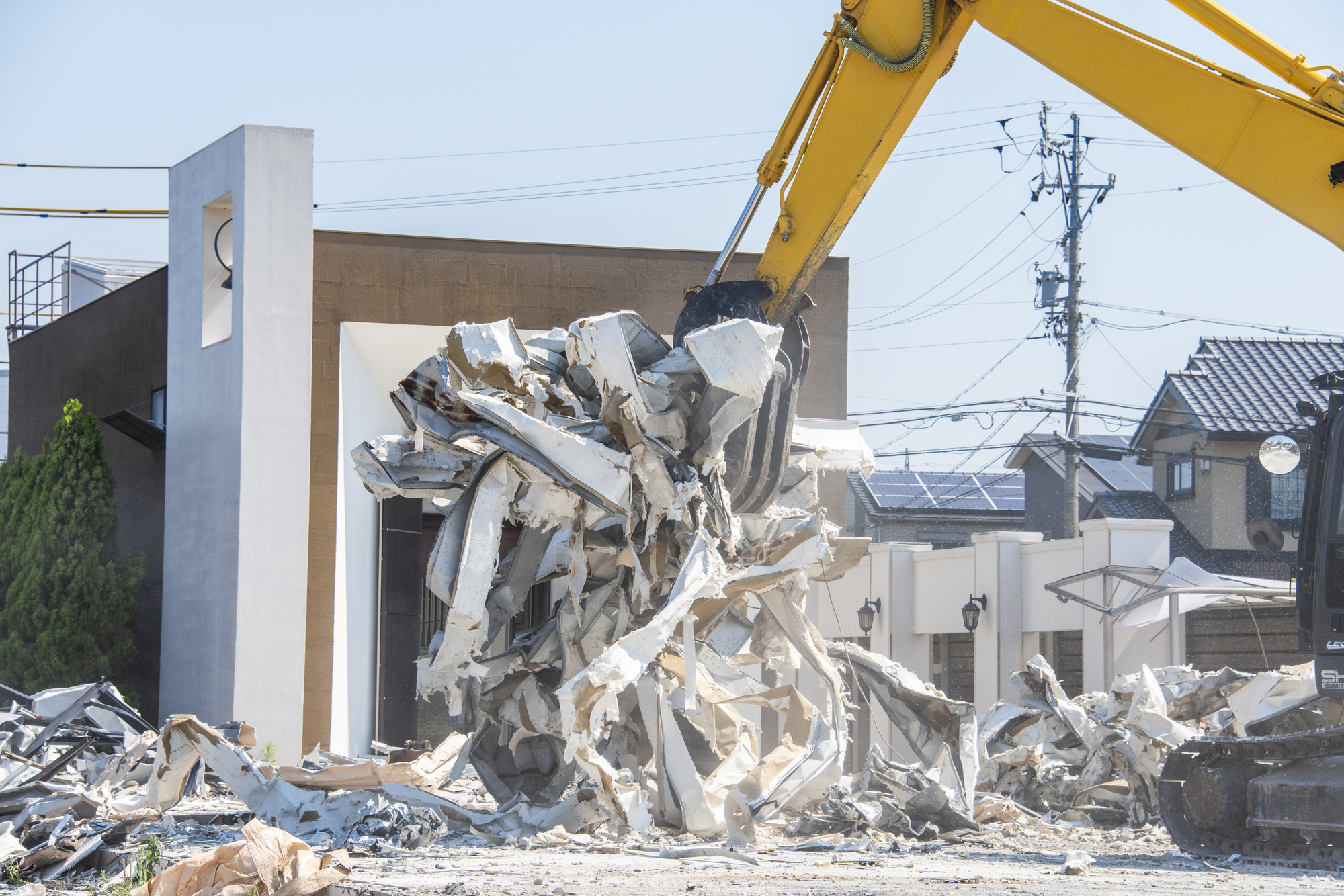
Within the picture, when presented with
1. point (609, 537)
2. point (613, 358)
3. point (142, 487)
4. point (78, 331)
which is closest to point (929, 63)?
point (613, 358)

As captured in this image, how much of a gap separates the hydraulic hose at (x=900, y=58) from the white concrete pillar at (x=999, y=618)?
1030cm

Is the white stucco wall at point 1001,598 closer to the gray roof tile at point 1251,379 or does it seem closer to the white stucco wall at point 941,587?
the white stucco wall at point 941,587

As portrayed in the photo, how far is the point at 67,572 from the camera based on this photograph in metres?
15.3

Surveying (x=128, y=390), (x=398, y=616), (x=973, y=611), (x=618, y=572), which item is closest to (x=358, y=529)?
(x=398, y=616)

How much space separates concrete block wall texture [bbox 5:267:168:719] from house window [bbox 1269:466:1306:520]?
22.8 m

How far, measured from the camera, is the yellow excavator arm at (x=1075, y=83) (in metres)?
7.32

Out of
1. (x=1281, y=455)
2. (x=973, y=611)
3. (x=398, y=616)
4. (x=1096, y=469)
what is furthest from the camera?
(x=1096, y=469)

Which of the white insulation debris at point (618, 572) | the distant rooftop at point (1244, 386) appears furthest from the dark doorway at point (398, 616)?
the distant rooftop at point (1244, 386)

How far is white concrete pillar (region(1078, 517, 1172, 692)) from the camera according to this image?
1545 centimetres

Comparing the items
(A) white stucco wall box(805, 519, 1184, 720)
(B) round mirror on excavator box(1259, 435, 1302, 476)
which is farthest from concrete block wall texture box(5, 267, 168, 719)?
(B) round mirror on excavator box(1259, 435, 1302, 476)

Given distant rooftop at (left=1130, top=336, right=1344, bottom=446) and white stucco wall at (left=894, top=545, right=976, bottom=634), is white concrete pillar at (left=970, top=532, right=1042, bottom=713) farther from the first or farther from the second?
distant rooftop at (left=1130, top=336, right=1344, bottom=446)

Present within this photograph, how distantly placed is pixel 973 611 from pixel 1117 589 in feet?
6.83

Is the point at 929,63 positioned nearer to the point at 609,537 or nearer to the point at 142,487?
the point at 609,537

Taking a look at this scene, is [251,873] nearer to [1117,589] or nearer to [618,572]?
[618,572]
